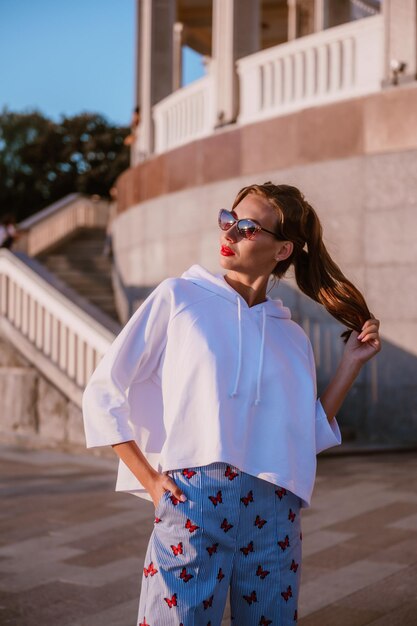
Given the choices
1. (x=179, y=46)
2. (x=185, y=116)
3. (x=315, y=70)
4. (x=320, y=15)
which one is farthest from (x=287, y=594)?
(x=179, y=46)

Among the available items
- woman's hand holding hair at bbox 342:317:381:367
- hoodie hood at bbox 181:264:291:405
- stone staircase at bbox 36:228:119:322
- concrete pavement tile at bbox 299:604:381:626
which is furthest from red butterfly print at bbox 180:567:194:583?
stone staircase at bbox 36:228:119:322

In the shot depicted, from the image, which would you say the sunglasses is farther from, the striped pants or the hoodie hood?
the striped pants

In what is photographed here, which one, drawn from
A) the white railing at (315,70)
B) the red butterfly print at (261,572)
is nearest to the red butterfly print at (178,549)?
the red butterfly print at (261,572)

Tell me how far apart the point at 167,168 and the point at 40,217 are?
586 cm

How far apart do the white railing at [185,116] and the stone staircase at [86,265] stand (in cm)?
252

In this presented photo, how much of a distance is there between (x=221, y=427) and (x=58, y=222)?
16.6 meters

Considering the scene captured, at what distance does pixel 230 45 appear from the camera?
12734mm

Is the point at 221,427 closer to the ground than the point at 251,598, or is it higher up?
higher up

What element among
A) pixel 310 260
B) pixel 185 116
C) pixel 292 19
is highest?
pixel 292 19

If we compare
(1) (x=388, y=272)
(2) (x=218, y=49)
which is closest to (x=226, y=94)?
(2) (x=218, y=49)

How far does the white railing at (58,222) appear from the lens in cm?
1764

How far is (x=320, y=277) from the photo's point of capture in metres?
2.74

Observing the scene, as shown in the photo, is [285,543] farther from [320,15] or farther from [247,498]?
[320,15]

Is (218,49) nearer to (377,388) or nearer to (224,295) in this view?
(377,388)
